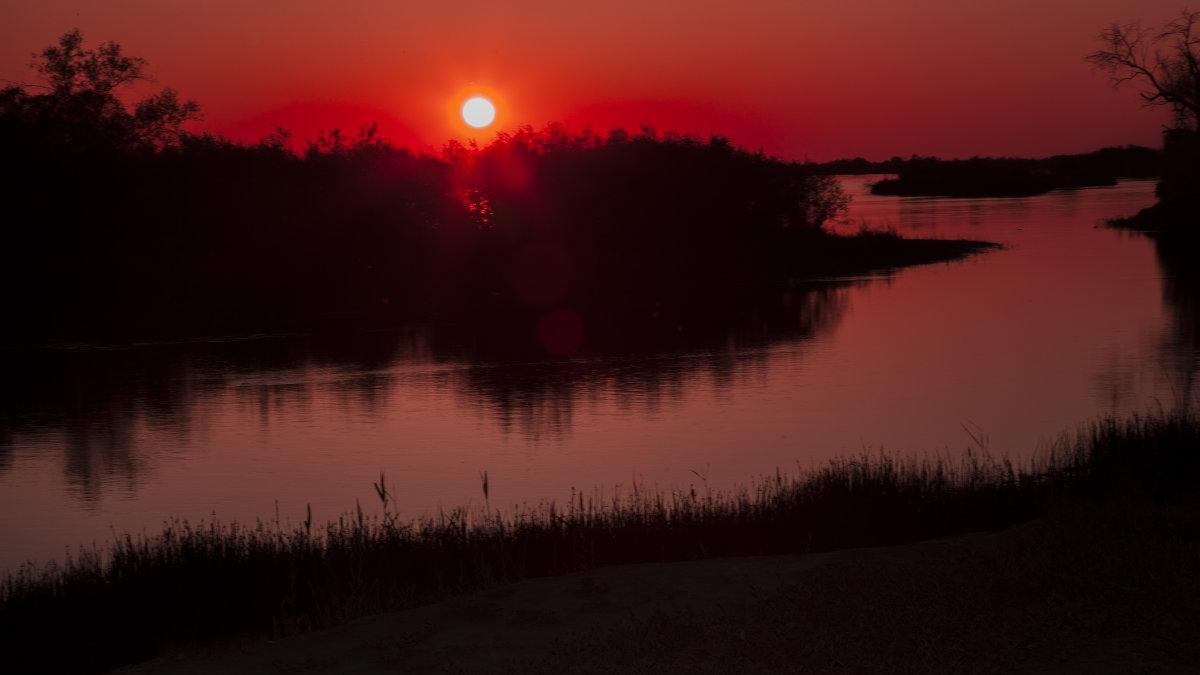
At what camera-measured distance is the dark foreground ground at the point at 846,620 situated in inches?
279

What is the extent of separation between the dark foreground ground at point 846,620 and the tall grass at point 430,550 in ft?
6.51

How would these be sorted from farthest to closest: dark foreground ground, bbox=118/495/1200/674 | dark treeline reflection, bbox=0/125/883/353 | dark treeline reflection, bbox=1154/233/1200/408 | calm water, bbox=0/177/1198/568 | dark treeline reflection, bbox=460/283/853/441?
dark treeline reflection, bbox=0/125/883/353, dark treeline reflection, bbox=1154/233/1200/408, dark treeline reflection, bbox=460/283/853/441, calm water, bbox=0/177/1198/568, dark foreground ground, bbox=118/495/1200/674

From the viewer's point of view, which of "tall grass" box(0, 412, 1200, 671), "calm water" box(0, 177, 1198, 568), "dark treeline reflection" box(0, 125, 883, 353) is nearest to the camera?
"tall grass" box(0, 412, 1200, 671)

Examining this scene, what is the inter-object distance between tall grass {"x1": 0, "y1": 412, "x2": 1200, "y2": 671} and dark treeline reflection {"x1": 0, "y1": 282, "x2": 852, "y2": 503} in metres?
6.39

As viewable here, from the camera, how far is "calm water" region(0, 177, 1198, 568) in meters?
18.8

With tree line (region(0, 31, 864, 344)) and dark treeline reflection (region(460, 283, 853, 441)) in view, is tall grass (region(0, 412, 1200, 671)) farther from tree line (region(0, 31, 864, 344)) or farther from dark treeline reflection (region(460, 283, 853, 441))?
tree line (region(0, 31, 864, 344))

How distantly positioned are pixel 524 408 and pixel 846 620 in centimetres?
1875

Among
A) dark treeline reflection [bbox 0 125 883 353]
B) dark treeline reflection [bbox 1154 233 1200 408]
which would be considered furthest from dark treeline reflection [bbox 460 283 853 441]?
dark treeline reflection [bbox 1154 233 1200 408]

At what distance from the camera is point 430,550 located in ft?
42.3

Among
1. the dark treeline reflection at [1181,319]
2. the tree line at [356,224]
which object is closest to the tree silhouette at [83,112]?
the tree line at [356,224]

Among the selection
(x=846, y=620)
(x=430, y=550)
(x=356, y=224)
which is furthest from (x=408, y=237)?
(x=846, y=620)

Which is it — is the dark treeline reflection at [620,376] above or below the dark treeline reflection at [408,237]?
below

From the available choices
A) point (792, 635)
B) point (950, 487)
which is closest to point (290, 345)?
point (950, 487)

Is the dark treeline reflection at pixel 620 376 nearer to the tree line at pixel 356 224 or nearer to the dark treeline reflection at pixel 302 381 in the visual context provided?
the dark treeline reflection at pixel 302 381
